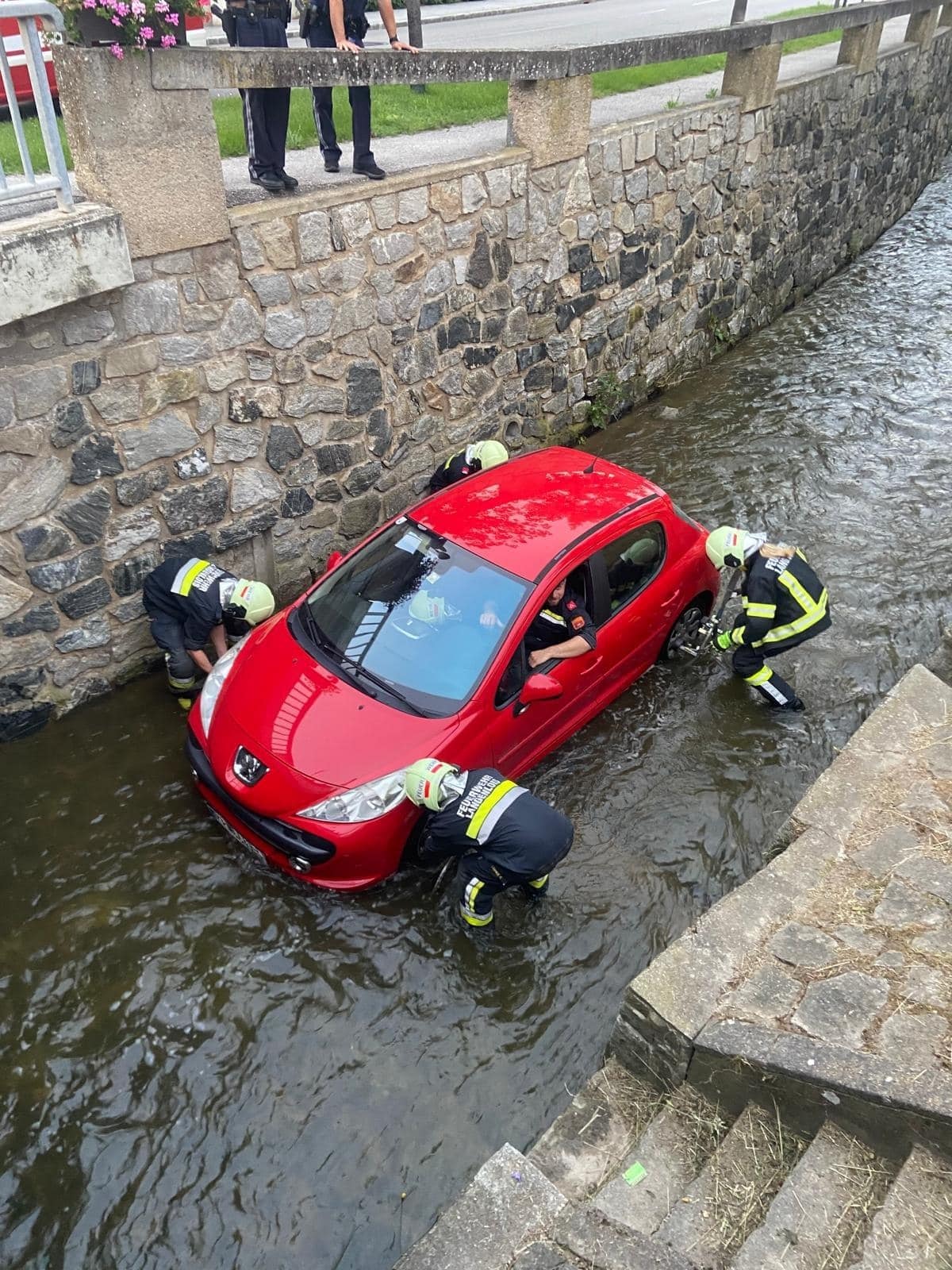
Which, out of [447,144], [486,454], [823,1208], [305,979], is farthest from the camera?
[447,144]

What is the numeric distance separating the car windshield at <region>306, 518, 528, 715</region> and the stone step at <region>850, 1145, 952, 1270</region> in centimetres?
284

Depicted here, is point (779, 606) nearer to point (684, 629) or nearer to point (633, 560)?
point (684, 629)

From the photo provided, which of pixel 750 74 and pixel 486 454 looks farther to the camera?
pixel 750 74

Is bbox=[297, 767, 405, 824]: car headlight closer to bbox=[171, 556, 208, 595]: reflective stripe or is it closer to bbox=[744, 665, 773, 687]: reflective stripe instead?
bbox=[171, 556, 208, 595]: reflective stripe

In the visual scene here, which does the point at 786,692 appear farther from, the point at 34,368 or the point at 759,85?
the point at 759,85

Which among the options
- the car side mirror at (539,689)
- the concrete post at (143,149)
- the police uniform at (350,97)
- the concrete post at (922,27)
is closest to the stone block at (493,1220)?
the car side mirror at (539,689)

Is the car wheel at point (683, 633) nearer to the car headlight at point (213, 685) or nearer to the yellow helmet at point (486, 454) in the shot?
the yellow helmet at point (486, 454)

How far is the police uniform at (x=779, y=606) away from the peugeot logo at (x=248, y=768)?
3266mm

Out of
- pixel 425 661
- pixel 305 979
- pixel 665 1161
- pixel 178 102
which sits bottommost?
pixel 305 979

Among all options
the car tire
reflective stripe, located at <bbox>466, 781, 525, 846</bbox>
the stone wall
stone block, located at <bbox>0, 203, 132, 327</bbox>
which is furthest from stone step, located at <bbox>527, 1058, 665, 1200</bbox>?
stone block, located at <bbox>0, 203, 132, 327</bbox>

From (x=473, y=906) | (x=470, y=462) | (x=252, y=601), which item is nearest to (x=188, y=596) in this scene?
(x=252, y=601)

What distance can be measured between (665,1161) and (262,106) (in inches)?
262

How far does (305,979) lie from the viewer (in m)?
4.69

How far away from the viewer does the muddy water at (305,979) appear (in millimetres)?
3914
